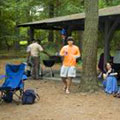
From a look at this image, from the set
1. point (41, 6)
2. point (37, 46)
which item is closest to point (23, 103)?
point (37, 46)

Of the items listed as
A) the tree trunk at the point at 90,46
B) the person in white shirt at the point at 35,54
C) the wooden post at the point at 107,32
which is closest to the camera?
the tree trunk at the point at 90,46

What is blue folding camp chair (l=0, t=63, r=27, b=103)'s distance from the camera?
8406mm

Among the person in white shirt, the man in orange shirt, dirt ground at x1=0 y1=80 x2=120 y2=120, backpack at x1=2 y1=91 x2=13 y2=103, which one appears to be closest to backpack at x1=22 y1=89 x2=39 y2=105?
dirt ground at x1=0 y1=80 x2=120 y2=120

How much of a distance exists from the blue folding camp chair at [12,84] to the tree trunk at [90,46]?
2.12 m

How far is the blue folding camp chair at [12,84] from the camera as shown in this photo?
27.6ft

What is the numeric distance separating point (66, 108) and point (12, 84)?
1657 mm

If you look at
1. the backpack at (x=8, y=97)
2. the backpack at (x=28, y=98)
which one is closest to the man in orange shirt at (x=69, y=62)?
the backpack at (x=28, y=98)

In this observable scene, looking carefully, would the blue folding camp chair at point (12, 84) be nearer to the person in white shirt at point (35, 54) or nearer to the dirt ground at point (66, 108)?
the dirt ground at point (66, 108)

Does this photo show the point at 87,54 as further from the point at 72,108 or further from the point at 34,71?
the point at 34,71

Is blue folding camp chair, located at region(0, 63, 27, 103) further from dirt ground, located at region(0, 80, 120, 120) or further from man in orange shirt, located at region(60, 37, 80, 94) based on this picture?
man in orange shirt, located at region(60, 37, 80, 94)

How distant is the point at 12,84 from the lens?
8.63 meters

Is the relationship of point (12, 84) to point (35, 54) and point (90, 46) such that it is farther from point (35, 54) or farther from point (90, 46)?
point (35, 54)

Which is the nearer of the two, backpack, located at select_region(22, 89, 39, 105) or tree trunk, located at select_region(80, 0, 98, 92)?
backpack, located at select_region(22, 89, 39, 105)

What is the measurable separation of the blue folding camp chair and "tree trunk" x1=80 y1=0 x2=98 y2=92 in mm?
2122
